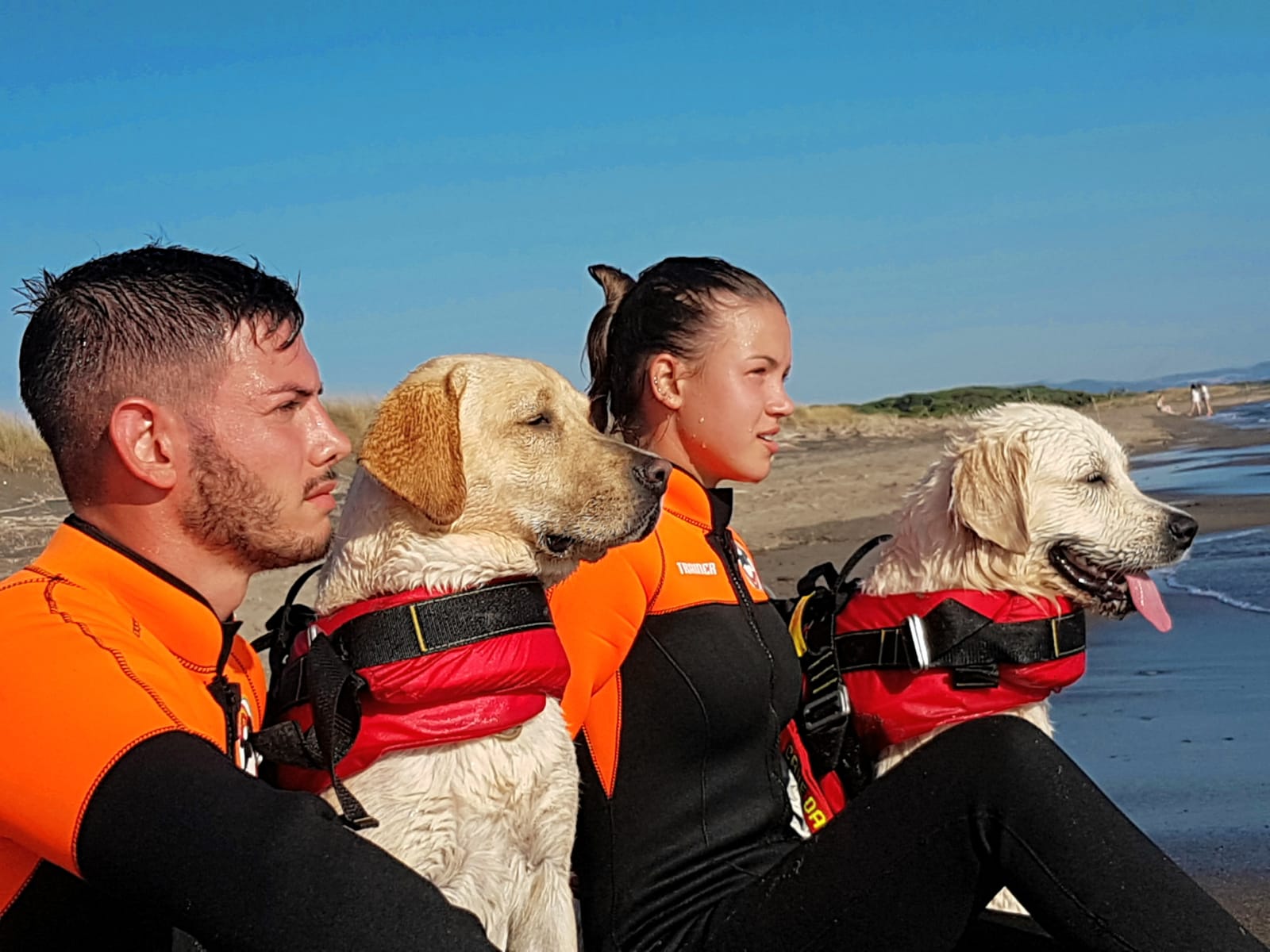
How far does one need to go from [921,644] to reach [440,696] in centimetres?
184

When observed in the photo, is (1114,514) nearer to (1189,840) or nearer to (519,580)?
(1189,840)

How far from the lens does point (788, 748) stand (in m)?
4.32

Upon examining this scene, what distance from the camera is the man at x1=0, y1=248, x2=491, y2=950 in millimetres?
2242

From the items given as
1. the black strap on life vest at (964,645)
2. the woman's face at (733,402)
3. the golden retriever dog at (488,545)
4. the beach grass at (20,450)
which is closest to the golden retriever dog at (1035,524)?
A: the black strap on life vest at (964,645)

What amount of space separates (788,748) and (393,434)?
1.68 metres

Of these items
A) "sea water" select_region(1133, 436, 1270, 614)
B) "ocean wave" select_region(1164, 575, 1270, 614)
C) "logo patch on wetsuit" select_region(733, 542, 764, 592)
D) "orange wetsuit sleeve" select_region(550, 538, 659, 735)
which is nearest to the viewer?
"orange wetsuit sleeve" select_region(550, 538, 659, 735)

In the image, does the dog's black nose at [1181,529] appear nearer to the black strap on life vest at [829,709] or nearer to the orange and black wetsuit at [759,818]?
the black strap on life vest at [829,709]

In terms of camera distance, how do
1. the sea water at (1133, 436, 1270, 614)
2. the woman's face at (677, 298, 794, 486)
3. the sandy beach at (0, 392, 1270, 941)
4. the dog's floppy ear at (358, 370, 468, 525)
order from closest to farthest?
the dog's floppy ear at (358, 370, 468, 525) → the woman's face at (677, 298, 794, 486) → the sandy beach at (0, 392, 1270, 941) → the sea water at (1133, 436, 1270, 614)

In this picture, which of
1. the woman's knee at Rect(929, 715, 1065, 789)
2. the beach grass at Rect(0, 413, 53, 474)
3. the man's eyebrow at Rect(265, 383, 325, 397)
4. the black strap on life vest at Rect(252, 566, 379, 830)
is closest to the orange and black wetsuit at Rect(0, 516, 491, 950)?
the black strap on life vest at Rect(252, 566, 379, 830)

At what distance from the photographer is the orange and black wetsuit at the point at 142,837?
2.23 metres

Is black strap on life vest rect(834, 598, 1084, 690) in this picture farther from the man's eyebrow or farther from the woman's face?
the man's eyebrow

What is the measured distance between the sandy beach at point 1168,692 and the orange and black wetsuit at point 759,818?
1.81 m

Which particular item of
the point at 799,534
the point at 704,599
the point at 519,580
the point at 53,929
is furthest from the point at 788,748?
the point at 799,534

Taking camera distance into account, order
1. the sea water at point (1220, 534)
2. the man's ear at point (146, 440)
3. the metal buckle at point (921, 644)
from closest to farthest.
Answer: the man's ear at point (146, 440), the metal buckle at point (921, 644), the sea water at point (1220, 534)
